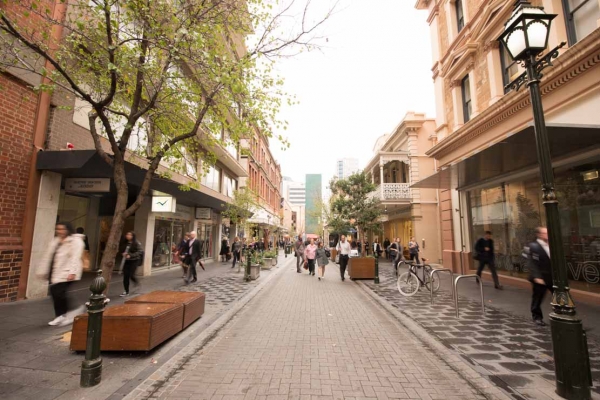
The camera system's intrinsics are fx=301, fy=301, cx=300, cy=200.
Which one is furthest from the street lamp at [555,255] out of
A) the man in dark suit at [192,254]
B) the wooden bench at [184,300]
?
the man in dark suit at [192,254]

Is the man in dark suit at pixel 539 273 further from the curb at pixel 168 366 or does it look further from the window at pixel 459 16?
the window at pixel 459 16

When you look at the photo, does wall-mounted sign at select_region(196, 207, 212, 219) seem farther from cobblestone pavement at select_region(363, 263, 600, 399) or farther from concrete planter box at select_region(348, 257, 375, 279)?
cobblestone pavement at select_region(363, 263, 600, 399)

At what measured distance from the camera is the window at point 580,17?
298 inches

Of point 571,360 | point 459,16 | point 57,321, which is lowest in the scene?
point 57,321

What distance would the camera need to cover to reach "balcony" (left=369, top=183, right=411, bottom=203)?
20703 millimetres

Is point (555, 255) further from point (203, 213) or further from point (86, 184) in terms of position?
point (203, 213)

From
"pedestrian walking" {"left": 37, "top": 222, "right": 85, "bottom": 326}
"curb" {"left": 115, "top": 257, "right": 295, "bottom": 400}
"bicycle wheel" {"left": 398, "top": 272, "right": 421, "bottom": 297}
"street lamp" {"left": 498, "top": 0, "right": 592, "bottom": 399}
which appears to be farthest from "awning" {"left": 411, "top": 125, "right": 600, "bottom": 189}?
"pedestrian walking" {"left": 37, "top": 222, "right": 85, "bottom": 326}

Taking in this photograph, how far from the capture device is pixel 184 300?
5.48m

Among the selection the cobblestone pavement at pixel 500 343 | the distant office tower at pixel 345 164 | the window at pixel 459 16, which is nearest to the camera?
the cobblestone pavement at pixel 500 343

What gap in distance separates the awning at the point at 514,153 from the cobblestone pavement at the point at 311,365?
493cm

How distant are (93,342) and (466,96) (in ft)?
51.2

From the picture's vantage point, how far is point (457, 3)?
14375 millimetres

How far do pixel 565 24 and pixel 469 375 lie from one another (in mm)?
9968

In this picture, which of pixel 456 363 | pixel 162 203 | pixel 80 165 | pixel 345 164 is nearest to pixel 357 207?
pixel 162 203
